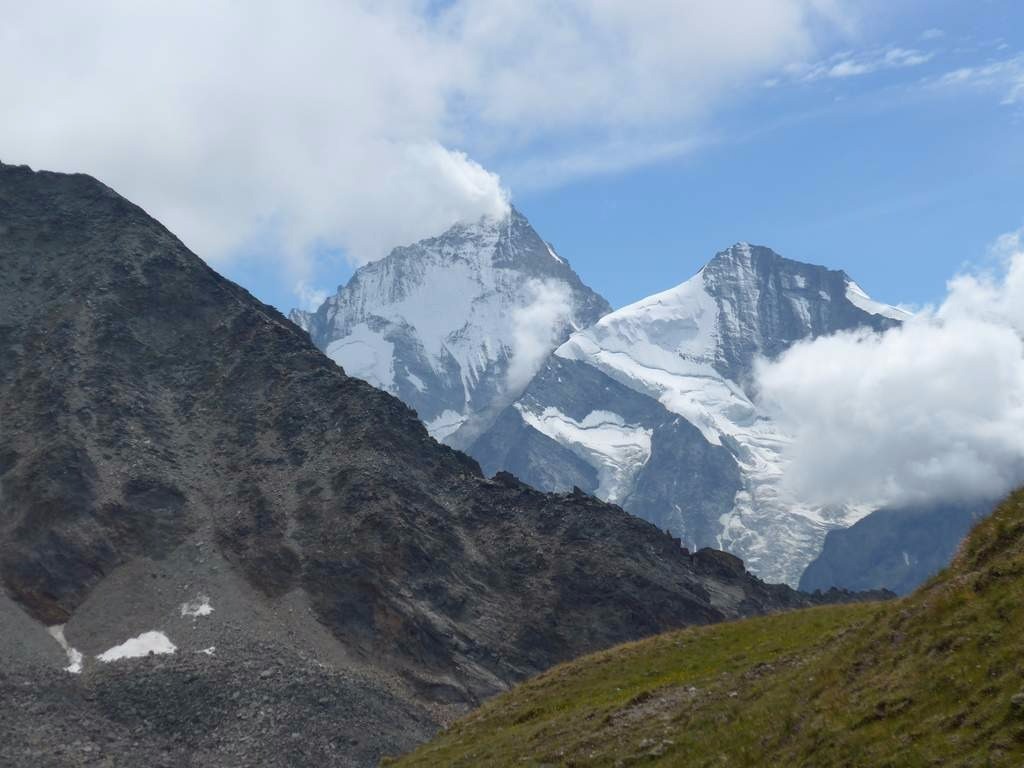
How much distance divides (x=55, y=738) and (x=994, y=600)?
231ft

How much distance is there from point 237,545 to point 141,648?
1981 centimetres

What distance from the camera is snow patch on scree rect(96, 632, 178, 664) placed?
95500 mm

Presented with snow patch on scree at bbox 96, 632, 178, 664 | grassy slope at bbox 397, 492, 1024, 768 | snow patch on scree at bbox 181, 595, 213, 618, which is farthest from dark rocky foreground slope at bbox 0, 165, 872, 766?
grassy slope at bbox 397, 492, 1024, 768

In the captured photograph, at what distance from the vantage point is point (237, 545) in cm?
11525

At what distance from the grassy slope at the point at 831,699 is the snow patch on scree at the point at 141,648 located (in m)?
52.2

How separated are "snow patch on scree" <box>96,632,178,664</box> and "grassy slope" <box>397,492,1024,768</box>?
5218 centimetres

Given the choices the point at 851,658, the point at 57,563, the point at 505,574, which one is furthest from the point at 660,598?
the point at 851,658

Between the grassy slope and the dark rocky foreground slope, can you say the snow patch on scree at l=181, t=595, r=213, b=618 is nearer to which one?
the dark rocky foreground slope

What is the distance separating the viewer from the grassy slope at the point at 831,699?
993 inches

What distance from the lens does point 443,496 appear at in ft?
444

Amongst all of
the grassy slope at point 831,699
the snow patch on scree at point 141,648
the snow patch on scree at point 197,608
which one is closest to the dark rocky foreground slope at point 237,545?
the snow patch on scree at point 197,608

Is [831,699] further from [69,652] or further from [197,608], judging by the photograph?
[197,608]

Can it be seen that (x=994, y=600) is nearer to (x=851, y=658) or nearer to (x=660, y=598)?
(x=851, y=658)

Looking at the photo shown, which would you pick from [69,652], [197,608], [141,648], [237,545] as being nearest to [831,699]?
[141,648]
